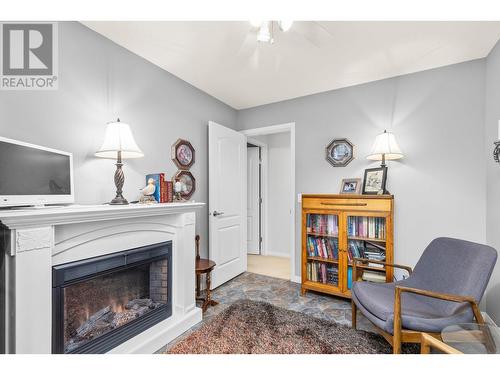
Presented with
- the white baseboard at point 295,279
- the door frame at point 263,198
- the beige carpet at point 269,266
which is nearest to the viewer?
the white baseboard at point 295,279

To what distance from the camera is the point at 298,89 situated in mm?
2920

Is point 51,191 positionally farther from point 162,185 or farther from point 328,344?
point 328,344

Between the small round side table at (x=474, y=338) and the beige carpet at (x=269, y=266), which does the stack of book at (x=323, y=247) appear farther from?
the small round side table at (x=474, y=338)

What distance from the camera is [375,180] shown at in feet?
8.53

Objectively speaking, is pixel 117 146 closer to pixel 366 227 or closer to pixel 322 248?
pixel 322 248

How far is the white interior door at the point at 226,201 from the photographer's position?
2.90 metres

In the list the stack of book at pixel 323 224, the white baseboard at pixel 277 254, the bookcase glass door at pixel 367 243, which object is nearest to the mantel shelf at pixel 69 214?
the stack of book at pixel 323 224

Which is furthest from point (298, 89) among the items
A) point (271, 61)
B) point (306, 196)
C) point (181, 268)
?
point (181, 268)

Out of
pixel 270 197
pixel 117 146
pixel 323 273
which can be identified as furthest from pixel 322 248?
pixel 117 146

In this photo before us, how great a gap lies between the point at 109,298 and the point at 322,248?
2189 millimetres

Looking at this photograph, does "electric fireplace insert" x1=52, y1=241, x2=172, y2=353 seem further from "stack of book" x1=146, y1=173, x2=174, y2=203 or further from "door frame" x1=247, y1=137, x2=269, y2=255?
"door frame" x1=247, y1=137, x2=269, y2=255

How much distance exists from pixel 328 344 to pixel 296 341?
243 millimetres

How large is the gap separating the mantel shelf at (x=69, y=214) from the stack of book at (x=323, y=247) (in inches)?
68.0
